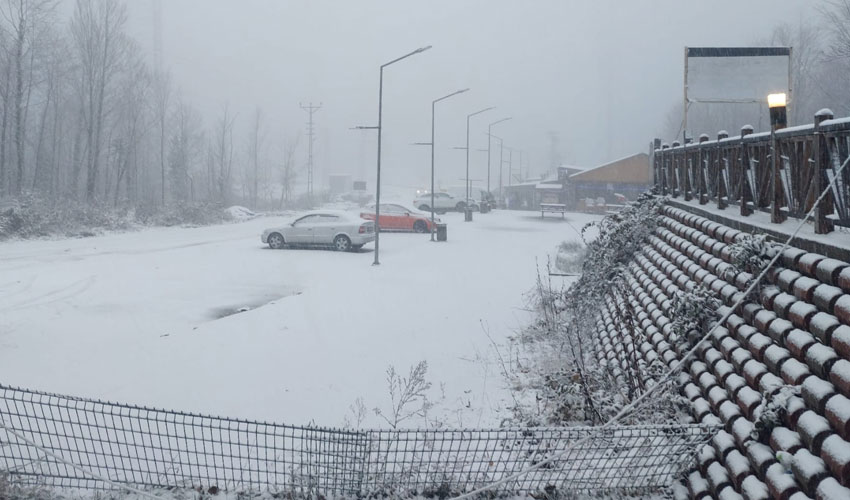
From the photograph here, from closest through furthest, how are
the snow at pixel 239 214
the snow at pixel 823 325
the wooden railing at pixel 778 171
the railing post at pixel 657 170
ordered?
the snow at pixel 823 325 → the wooden railing at pixel 778 171 → the railing post at pixel 657 170 → the snow at pixel 239 214

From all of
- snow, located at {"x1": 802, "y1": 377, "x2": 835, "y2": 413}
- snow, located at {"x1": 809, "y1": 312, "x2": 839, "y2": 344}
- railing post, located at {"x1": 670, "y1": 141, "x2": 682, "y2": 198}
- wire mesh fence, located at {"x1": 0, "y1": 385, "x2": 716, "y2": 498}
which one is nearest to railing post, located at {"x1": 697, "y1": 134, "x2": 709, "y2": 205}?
railing post, located at {"x1": 670, "y1": 141, "x2": 682, "y2": 198}

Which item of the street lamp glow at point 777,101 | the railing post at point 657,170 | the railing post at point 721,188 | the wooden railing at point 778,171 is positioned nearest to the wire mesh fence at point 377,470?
the wooden railing at point 778,171

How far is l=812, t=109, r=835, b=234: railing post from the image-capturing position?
494 centimetres

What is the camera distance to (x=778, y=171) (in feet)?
20.0

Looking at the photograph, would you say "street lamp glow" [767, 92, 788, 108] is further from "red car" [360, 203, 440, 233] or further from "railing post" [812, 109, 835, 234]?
"red car" [360, 203, 440, 233]

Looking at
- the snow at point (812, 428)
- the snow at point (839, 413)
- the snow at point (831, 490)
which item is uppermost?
the snow at point (839, 413)

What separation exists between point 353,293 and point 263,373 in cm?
595

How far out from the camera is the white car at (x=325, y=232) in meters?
22.5

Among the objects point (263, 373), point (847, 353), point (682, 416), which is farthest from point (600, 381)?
point (263, 373)

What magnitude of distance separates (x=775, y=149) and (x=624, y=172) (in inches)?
2025

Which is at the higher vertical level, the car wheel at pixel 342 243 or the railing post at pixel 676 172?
the railing post at pixel 676 172

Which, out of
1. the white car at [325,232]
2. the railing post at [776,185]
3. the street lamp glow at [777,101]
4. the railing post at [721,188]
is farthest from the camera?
the white car at [325,232]

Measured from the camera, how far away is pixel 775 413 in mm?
4121

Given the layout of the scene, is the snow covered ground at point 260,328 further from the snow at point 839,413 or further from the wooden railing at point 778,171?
the snow at point 839,413
